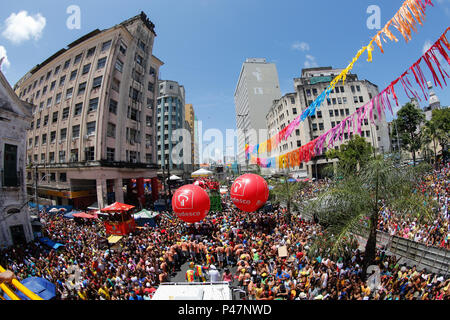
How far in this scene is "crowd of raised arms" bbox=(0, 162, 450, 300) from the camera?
758 cm

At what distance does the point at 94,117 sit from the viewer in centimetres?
2412

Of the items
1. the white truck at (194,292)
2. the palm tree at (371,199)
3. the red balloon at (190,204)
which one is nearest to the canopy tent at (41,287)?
the white truck at (194,292)

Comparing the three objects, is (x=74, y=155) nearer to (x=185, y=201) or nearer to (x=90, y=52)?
(x=90, y=52)

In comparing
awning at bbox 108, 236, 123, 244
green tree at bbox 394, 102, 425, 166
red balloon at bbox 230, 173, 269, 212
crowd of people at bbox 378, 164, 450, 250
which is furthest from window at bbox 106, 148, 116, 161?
green tree at bbox 394, 102, 425, 166

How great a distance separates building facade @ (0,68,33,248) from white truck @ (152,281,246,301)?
15288 millimetres

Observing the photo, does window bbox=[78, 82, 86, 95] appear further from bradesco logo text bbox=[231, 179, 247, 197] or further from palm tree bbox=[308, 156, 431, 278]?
palm tree bbox=[308, 156, 431, 278]

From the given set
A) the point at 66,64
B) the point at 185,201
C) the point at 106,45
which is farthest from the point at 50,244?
the point at 66,64

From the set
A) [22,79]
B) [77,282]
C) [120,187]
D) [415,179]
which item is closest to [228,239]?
[77,282]

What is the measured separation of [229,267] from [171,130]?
62520 mm

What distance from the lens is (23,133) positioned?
16.1 m

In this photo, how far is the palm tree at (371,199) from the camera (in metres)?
8.35
